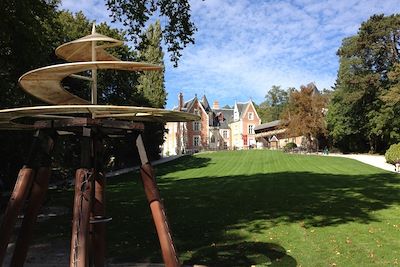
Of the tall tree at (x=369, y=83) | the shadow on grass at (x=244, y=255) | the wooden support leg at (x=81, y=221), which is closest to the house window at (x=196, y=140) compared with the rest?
the tall tree at (x=369, y=83)

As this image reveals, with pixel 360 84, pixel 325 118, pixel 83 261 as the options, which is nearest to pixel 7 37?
pixel 83 261

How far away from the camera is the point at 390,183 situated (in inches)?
861

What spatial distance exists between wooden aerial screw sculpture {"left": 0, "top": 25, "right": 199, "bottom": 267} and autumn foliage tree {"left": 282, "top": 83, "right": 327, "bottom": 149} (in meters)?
52.7

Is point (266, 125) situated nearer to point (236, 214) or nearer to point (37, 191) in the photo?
point (236, 214)

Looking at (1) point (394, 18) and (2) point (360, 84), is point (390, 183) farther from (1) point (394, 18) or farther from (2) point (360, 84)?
(1) point (394, 18)

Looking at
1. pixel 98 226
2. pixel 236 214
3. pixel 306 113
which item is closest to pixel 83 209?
pixel 98 226

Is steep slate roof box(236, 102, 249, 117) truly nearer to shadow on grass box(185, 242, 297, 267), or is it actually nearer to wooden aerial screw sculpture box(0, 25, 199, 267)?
shadow on grass box(185, 242, 297, 267)

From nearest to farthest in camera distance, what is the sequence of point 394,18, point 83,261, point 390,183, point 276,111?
point 83,261 < point 390,183 < point 394,18 < point 276,111

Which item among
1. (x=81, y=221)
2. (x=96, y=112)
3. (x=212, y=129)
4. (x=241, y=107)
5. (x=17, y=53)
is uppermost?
(x=241, y=107)

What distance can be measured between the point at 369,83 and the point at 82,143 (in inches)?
1980

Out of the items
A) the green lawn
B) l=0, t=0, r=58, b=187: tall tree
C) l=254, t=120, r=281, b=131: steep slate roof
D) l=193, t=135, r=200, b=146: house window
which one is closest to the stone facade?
l=193, t=135, r=200, b=146: house window

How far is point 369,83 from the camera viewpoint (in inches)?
1982

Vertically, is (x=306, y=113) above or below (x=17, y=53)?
above

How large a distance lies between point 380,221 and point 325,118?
1966 inches
